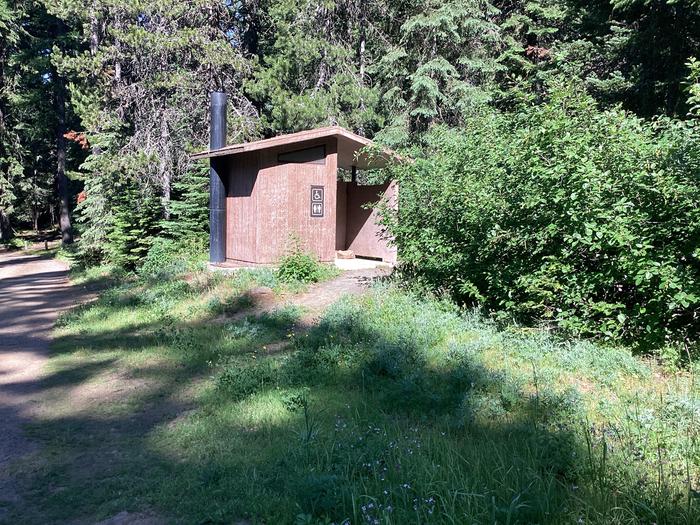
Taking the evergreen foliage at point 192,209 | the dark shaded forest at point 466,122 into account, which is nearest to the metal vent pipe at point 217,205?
the evergreen foliage at point 192,209

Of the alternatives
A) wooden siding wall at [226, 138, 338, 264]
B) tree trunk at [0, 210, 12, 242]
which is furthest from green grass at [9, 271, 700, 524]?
tree trunk at [0, 210, 12, 242]

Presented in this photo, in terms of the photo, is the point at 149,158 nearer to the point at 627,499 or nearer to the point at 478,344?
the point at 478,344

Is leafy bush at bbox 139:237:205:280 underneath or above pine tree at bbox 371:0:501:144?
underneath

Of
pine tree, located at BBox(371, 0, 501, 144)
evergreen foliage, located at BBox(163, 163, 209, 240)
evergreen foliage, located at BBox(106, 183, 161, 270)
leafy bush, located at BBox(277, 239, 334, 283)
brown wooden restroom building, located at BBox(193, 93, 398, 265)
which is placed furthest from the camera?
pine tree, located at BBox(371, 0, 501, 144)

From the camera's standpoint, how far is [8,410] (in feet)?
20.4

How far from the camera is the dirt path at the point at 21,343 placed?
5.28 m

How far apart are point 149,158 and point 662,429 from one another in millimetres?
16330

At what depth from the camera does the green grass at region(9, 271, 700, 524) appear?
3422 mm

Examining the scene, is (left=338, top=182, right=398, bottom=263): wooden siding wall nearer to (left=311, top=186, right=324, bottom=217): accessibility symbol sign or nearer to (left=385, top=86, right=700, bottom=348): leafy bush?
(left=311, top=186, right=324, bottom=217): accessibility symbol sign

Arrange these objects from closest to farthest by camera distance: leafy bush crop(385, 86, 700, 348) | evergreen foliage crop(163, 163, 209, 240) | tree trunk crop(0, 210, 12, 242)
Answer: leafy bush crop(385, 86, 700, 348), evergreen foliage crop(163, 163, 209, 240), tree trunk crop(0, 210, 12, 242)

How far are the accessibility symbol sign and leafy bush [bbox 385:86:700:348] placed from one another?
5.58m

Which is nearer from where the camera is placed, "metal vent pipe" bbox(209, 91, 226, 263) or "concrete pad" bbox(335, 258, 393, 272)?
"concrete pad" bbox(335, 258, 393, 272)

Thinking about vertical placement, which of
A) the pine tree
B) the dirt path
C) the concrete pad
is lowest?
the dirt path

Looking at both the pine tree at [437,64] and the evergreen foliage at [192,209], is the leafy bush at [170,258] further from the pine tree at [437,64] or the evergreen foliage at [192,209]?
the pine tree at [437,64]
